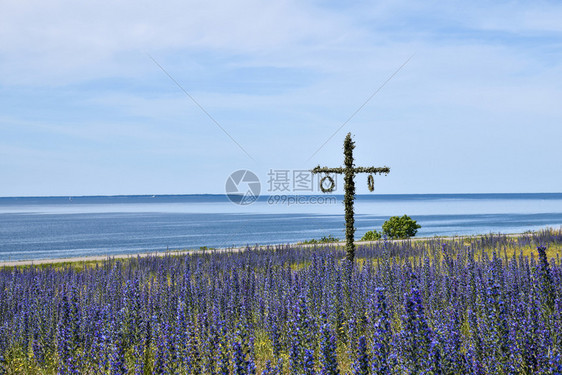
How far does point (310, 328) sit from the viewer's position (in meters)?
6.54

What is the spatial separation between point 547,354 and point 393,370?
2.19m

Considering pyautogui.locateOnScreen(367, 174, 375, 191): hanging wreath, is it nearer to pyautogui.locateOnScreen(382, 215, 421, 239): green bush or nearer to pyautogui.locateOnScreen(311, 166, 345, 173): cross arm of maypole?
pyautogui.locateOnScreen(311, 166, 345, 173): cross arm of maypole

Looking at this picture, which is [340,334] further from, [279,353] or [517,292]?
[517,292]

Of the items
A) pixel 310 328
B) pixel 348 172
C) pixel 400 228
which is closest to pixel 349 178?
pixel 348 172

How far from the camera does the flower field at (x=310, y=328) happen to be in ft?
14.3

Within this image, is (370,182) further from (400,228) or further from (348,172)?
(400,228)

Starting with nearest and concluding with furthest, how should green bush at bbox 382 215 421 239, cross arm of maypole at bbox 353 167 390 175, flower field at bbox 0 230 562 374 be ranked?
flower field at bbox 0 230 562 374
cross arm of maypole at bbox 353 167 390 175
green bush at bbox 382 215 421 239

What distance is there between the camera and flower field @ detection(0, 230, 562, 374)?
172 inches

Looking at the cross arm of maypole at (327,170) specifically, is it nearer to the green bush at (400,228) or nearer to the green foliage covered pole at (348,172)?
the green foliage covered pole at (348,172)

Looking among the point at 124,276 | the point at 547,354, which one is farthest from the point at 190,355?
the point at 124,276

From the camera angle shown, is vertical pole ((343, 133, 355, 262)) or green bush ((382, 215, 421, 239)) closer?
vertical pole ((343, 133, 355, 262))

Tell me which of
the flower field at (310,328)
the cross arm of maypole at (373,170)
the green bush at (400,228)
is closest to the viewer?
the flower field at (310,328)

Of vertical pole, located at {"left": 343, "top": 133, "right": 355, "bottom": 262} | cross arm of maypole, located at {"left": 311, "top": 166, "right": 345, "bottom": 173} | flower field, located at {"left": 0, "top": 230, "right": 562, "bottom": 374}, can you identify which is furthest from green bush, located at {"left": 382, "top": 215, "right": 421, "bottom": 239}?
flower field, located at {"left": 0, "top": 230, "right": 562, "bottom": 374}

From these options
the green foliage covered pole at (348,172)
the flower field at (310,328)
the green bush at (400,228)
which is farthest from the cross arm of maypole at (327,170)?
the green bush at (400,228)
